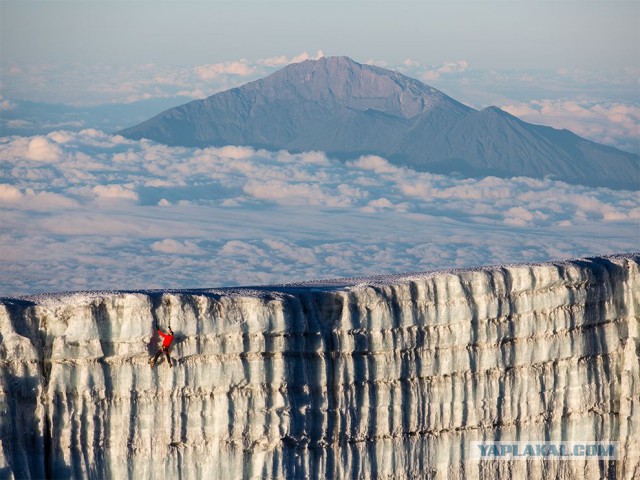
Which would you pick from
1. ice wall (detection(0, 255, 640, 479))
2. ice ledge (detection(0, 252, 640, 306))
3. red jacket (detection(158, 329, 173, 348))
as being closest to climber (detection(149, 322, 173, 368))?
red jacket (detection(158, 329, 173, 348))

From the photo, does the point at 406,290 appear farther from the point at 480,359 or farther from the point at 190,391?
the point at 190,391

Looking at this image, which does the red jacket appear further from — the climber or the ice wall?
the ice wall

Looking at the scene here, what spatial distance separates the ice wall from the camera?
93.2 feet

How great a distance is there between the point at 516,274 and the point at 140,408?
1116 centimetres

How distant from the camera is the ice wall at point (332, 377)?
28.4m

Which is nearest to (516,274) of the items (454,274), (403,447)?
(454,274)

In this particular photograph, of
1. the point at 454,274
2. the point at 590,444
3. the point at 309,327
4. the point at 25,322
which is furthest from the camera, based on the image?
the point at 590,444

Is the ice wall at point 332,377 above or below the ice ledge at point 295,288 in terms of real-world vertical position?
below

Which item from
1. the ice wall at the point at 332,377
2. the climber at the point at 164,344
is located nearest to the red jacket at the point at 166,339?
the climber at the point at 164,344

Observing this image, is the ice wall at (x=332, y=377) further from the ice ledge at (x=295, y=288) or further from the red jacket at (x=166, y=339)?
the red jacket at (x=166, y=339)

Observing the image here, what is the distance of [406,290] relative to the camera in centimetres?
3247

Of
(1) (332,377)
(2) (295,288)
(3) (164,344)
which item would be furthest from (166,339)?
(2) (295,288)

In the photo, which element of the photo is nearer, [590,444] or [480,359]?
[480,359]

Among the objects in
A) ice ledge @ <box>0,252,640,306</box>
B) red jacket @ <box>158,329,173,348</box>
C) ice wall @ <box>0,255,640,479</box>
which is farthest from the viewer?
ice ledge @ <box>0,252,640,306</box>
